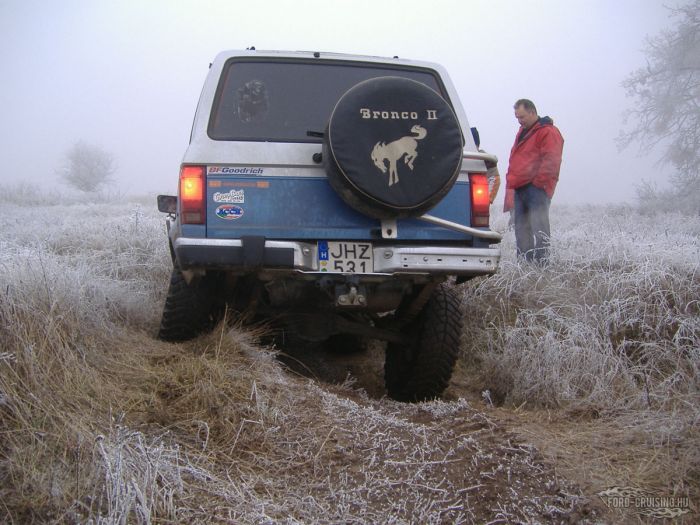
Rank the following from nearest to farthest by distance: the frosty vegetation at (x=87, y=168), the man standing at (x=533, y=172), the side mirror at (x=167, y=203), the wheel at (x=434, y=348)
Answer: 1. the wheel at (x=434, y=348)
2. the side mirror at (x=167, y=203)
3. the man standing at (x=533, y=172)
4. the frosty vegetation at (x=87, y=168)

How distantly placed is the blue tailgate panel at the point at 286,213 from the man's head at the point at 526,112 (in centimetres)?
312

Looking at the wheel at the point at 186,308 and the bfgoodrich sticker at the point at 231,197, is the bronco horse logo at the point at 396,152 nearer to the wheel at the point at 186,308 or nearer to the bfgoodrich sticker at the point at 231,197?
the bfgoodrich sticker at the point at 231,197

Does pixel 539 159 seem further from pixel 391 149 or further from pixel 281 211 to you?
pixel 281 211

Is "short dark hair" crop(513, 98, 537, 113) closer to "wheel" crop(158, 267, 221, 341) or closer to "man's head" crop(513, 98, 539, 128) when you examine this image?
"man's head" crop(513, 98, 539, 128)

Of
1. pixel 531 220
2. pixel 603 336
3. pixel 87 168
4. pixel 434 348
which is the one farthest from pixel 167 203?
pixel 87 168

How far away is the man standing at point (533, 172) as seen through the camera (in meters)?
5.54

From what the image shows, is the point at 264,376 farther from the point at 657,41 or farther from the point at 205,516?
the point at 657,41

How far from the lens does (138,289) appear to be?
479cm

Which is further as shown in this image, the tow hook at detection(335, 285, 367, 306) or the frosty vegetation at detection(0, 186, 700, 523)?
the tow hook at detection(335, 285, 367, 306)

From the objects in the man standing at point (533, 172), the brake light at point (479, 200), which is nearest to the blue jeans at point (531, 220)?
the man standing at point (533, 172)

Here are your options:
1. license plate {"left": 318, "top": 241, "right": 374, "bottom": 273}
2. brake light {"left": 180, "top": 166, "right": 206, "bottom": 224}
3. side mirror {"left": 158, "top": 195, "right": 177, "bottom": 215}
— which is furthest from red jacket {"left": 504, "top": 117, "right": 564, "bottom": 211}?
brake light {"left": 180, "top": 166, "right": 206, "bottom": 224}

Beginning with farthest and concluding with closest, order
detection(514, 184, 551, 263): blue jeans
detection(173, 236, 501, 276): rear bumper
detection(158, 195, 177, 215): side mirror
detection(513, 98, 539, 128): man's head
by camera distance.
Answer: detection(513, 98, 539, 128): man's head
detection(514, 184, 551, 263): blue jeans
detection(158, 195, 177, 215): side mirror
detection(173, 236, 501, 276): rear bumper

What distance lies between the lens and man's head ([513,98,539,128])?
5.80 m

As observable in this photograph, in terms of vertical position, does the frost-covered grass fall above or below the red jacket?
below
